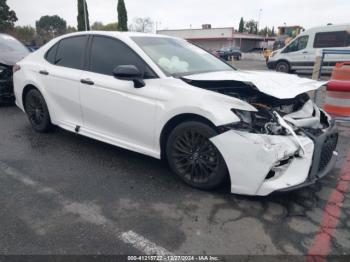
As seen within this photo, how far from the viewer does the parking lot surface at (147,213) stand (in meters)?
2.37

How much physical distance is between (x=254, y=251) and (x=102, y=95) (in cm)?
241

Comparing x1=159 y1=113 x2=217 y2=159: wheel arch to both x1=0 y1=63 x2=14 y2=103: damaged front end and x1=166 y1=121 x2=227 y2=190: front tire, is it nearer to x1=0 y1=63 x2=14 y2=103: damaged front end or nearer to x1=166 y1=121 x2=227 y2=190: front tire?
x1=166 y1=121 x2=227 y2=190: front tire

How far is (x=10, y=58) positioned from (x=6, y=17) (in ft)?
132

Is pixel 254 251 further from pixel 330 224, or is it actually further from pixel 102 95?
pixel 102 95

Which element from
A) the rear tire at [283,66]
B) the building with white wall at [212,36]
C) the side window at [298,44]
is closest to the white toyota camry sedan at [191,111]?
the side window at [298,44]

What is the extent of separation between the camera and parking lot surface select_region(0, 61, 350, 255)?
93.4 inches

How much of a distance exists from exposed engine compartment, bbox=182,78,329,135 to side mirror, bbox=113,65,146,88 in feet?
1.57

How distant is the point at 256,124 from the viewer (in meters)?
2.84

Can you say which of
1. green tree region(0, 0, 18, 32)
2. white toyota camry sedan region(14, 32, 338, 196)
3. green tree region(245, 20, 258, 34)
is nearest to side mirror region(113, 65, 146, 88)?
white toyota camry sedan region(14, 32, 338, 196)

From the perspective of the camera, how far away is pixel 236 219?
271 centimetres

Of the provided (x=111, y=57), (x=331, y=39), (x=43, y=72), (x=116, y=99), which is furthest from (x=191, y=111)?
(x=331, y=39)

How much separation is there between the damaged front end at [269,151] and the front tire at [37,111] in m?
3.01

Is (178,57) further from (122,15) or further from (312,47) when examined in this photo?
(122,15)

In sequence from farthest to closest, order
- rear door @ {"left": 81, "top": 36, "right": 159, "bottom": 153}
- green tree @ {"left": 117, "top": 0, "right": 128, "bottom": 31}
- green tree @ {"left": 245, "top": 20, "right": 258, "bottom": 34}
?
green tree @ {"left": 245, "top": 20, "right": 258, "bottom": 34} → green tree @ {"left": 117, "top": 0, "right": 128, "bottom": 31} → rear door @ {"left": 81, "top": 36, "right": 159, "bottom": 153}
